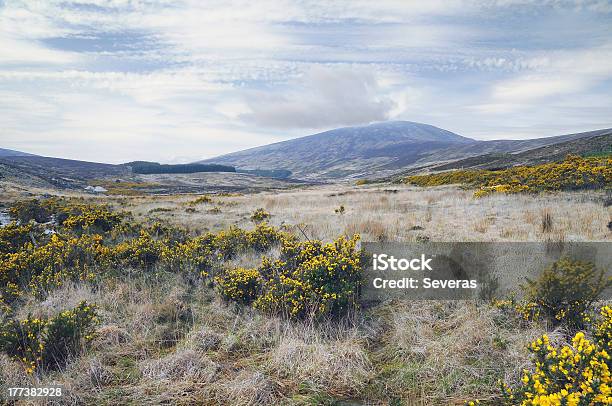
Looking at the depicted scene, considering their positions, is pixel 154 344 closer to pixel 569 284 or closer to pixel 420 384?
pixel 420 384

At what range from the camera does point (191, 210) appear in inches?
764

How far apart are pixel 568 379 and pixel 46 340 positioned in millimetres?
5645

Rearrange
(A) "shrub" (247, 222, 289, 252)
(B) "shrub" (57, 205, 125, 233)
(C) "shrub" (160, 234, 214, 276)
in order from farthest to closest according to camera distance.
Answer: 1. (B) "shrub" (57, 205, 125, 233)
2. (A) "shrub" (247, 222, 289, 252)
3. (C) "shrub" (160, 234, 214, 276)

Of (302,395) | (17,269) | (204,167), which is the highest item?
(204,167)

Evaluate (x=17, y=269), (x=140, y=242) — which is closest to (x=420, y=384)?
(x=140, y=242)

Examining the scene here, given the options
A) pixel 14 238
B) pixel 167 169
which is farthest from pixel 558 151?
pixel 167 169

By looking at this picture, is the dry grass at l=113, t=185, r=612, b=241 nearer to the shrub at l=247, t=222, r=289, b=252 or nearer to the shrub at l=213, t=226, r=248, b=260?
the shrub at l=247, t=222, r=289, b=252

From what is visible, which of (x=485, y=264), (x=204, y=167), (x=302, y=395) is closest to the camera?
(x=302, y=395)

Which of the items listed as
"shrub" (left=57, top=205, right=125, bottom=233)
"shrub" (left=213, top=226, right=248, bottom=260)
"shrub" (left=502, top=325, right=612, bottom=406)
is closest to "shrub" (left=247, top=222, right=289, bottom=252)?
"shrub" (left=213, top=226, right=248, bottom=260)

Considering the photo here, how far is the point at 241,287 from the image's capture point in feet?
19.6

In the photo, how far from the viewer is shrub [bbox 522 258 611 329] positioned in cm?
440

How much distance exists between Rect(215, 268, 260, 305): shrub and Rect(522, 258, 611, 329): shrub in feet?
13.3

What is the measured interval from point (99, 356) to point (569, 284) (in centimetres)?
607

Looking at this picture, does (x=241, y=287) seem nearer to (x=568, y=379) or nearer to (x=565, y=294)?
(x=568, y=379)
